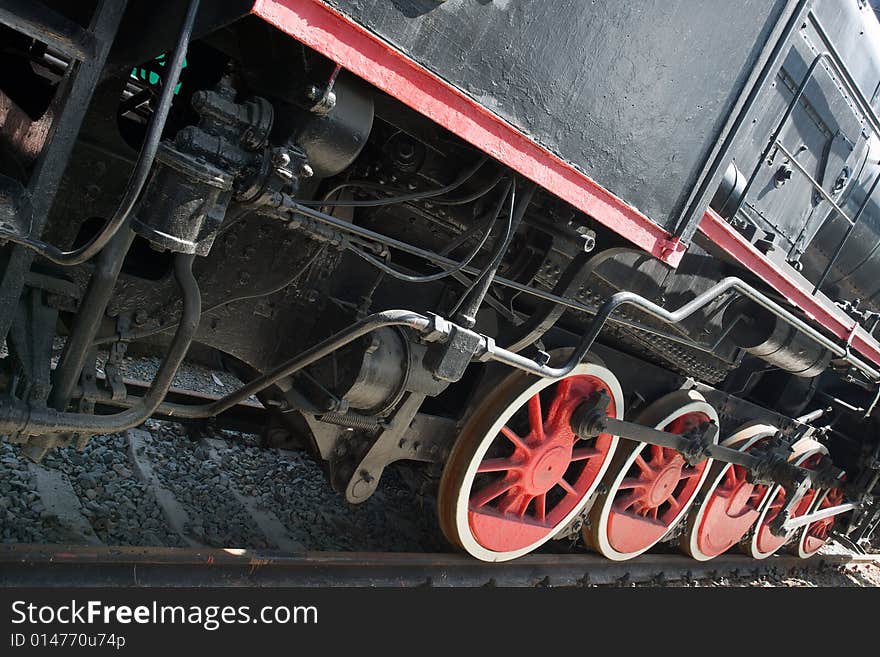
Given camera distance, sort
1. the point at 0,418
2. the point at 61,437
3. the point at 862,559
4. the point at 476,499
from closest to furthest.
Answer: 1. the point at 0,418
2. the point at 61,437
3. the point at 476,499
4. the point at 862,559

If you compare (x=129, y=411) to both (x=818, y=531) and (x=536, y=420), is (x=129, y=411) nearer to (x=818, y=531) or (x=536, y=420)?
(x=536, y=420)

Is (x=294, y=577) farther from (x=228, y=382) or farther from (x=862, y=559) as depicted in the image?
(x=862, y=559)

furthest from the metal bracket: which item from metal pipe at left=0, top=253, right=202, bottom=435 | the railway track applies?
metal pipe at left=0, top=253, right=202, bottom=435

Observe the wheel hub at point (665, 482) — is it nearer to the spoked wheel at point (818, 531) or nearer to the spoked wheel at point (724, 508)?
the spoked wheel at point (724, 508)

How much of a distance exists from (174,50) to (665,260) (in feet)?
5.84

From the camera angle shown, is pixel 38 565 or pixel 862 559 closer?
pixel 38 565

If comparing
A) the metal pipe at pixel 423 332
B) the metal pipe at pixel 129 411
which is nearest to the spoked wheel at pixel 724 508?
the metal pipe at pixel 423 332

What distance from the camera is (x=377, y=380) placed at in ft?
8.63

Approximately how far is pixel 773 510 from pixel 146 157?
5426mm

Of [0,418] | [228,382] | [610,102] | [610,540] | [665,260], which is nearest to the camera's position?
[0,418]

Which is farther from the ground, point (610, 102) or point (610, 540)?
point (610, 102)

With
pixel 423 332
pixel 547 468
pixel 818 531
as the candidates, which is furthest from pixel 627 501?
pixel 818 531

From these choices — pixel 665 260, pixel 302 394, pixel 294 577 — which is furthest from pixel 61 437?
pixel 665 260

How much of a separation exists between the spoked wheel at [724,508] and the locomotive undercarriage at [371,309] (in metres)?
0.02
